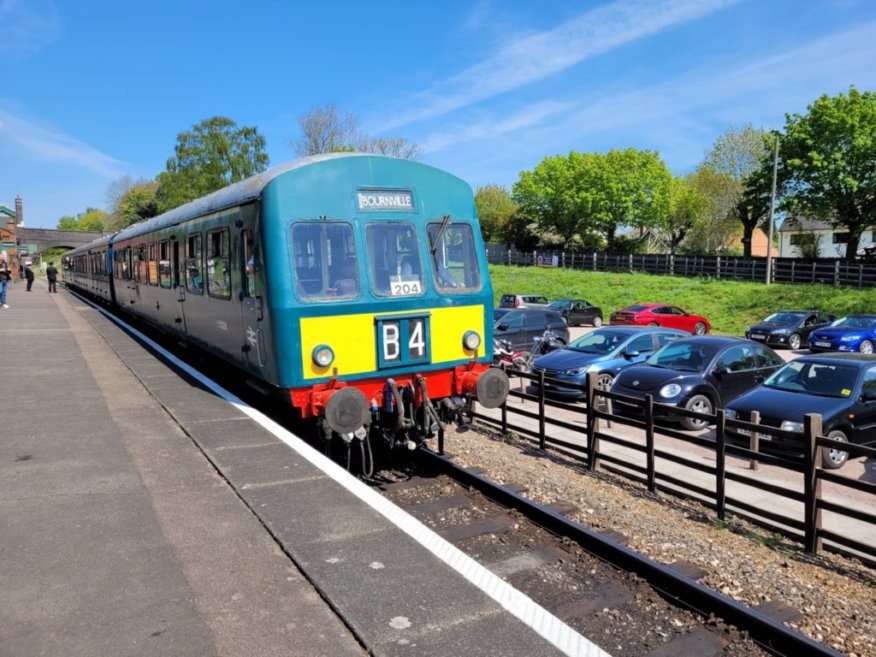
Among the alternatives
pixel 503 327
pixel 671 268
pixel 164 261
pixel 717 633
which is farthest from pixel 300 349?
pixel 671 268

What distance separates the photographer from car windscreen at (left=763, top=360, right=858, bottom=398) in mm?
9492

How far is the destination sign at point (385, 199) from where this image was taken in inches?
297

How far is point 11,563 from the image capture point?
14.3 ft

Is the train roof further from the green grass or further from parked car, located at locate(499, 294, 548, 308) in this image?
the green grass

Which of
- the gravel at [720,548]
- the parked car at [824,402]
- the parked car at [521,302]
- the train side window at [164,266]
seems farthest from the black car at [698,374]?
the parked car at [521,302]

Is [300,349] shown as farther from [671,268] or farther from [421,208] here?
[671,268]

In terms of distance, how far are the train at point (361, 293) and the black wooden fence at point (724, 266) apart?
31.1 m

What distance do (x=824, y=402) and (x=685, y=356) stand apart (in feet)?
10.2

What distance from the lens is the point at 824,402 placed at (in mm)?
9250

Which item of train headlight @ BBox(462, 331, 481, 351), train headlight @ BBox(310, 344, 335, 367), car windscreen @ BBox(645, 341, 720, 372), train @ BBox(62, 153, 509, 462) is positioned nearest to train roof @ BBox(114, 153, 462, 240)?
train @ BBox(62, 153, 509, 462)

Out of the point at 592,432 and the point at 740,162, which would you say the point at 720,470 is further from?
the point at 740,162

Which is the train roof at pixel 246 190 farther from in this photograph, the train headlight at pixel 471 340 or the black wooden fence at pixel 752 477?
the black wooden fence at pixel 752 477

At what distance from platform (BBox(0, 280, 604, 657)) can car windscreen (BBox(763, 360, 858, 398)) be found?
7142mm

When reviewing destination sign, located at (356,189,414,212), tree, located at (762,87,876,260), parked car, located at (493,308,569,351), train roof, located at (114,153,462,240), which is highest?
tree, located at (762,87,876,260)
